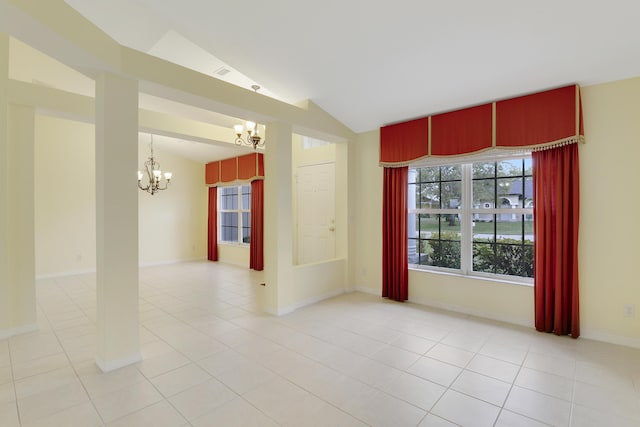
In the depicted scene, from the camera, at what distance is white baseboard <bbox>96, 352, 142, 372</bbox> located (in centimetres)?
240

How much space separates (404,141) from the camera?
165 inches

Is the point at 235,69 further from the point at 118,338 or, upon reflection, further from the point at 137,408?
the point at 137,408

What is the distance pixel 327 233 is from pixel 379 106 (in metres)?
2.37

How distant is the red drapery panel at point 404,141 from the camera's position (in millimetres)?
4016

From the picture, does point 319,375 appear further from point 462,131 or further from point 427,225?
point 462,131

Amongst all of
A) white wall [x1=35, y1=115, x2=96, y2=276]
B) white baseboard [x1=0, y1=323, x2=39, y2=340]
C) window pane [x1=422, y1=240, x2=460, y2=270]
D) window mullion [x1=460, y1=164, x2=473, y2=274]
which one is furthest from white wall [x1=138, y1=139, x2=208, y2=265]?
window mullion [x1=460, y1=164, x2=473, y2=274]

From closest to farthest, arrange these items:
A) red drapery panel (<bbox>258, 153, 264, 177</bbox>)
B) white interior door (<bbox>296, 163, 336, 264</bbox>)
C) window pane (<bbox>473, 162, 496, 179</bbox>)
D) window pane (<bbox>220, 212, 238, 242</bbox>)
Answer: window pane (<bbox>473, 162, 496, 179</bbox>)
white interior door (<bbox>296, 163, 336, 264</bbox>)
red drapery panel (<bbox>258, 153, 264, 177</bbox>)
window pane (<bbox>220, 212, 238, 242</bbox>)

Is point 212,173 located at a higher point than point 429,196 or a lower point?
higher

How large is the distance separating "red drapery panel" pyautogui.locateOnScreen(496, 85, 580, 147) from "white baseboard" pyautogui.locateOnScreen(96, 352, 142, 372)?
425 centimetres

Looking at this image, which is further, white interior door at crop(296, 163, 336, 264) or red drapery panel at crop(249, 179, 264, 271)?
red drapery panel at crop(249, 179, 264, 271)

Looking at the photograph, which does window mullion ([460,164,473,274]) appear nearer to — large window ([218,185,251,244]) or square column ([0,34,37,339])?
large window ([218,185,251,244])

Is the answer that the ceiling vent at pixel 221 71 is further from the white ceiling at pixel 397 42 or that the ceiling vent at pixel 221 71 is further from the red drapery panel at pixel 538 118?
the red drapery panel at pixel 538 118

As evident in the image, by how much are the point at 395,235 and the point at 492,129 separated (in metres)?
1.80

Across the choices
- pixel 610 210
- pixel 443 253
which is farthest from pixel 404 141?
pixel 610 210
